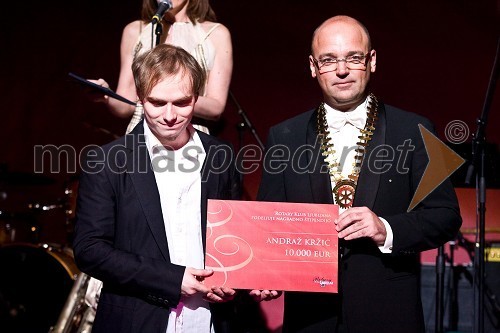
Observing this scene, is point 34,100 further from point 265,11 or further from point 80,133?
point 265,11

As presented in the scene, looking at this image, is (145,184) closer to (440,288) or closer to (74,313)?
(74,313)

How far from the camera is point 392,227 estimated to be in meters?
2.06

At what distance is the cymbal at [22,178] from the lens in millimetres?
5082

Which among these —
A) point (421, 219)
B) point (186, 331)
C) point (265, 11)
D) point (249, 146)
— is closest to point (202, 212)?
point (186, 331)

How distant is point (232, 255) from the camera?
1.97m

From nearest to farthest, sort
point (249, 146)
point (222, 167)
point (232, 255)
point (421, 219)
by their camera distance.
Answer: point (232, 255), point (421, 219), point (222, 167), point (249, 146)

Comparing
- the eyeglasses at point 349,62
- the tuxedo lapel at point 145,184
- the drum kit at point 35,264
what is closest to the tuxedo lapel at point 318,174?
the eyeglasses at point 349,62

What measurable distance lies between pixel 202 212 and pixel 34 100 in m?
3.93

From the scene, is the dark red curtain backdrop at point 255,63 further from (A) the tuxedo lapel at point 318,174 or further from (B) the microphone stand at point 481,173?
(A) the tuxedo lapel at point 318,174

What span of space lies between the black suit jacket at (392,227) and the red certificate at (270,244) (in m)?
0.23

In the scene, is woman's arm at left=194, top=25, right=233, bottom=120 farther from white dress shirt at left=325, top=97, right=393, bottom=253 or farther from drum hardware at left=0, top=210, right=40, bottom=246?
drum hardware at left=0, top=210, right=40, bottom=246

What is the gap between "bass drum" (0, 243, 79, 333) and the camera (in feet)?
16.5

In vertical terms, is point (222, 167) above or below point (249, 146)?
below

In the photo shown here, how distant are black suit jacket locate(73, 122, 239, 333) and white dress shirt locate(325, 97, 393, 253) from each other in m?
0.45
